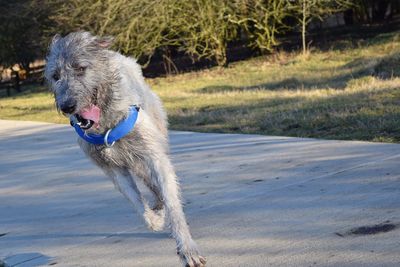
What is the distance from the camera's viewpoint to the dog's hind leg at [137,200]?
5887 millimetres

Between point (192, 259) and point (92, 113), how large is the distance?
1.33 meters

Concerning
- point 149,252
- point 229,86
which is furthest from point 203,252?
point 229,86

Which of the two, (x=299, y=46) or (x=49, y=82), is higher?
(x=49, y=82)

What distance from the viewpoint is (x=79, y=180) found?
888 cm

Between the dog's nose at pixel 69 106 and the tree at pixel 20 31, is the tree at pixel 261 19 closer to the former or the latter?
the tree at pixel 20 31

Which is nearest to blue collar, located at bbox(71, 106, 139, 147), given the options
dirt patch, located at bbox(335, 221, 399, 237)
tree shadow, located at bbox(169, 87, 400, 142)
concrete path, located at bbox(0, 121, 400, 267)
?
concrete path, located at bbox(0, 121, 400, 267)

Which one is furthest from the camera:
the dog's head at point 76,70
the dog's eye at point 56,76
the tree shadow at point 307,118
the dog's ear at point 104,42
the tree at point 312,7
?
the tree at point 312,7

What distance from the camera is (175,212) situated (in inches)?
204

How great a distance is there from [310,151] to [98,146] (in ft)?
11.0

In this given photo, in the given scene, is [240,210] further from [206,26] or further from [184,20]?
[206,26]

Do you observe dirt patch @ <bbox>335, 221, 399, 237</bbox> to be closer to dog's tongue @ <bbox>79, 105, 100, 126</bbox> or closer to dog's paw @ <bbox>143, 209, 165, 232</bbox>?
dog's paw @ <bbox>143, 209, 165, 232</bbox>

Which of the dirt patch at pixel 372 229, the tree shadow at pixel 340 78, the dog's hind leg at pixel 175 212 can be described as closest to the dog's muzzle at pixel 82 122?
the dog's hind leg at pixel 175 212

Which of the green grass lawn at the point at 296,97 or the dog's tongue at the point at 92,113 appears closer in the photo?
the dog's tongue at the point at 92,113

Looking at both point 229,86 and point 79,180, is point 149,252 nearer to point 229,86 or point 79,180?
point 79,180
